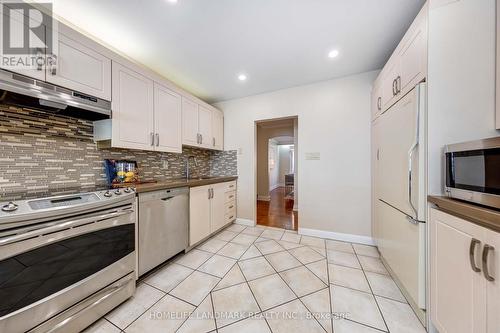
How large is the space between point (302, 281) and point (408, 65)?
2.12 meters

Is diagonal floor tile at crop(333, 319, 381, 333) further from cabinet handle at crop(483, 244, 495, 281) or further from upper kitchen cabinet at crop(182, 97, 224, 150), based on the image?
upper kitchen cabinet at crop(182, 97, 224, 150)

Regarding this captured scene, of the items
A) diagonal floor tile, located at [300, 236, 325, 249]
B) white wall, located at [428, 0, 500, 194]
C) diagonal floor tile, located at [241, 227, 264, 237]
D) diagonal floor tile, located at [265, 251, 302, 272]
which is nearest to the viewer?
white wall, located at [428, 0, 500, 194]

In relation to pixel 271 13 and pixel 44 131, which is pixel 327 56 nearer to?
pixel 271 13

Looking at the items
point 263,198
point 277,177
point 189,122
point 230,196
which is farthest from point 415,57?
point 277,177

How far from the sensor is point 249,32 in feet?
5.50

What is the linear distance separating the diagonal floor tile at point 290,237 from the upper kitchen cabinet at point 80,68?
2774 mm

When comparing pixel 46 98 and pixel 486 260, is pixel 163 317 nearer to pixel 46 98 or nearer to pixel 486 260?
pixel 46 98

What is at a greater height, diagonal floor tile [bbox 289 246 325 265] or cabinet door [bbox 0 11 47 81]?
cabinet door [bbox 0 11 47 81]

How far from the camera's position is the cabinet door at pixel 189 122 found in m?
2.49

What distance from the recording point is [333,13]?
57.7 inches

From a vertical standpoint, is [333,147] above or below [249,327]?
above

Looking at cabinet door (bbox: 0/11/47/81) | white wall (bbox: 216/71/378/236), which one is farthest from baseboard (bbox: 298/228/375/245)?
cabinet door (bbox: 0/11/47/81)

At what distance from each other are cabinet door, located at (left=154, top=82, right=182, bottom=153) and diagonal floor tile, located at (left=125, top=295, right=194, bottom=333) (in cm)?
158

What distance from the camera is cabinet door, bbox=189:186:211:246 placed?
2197mm
